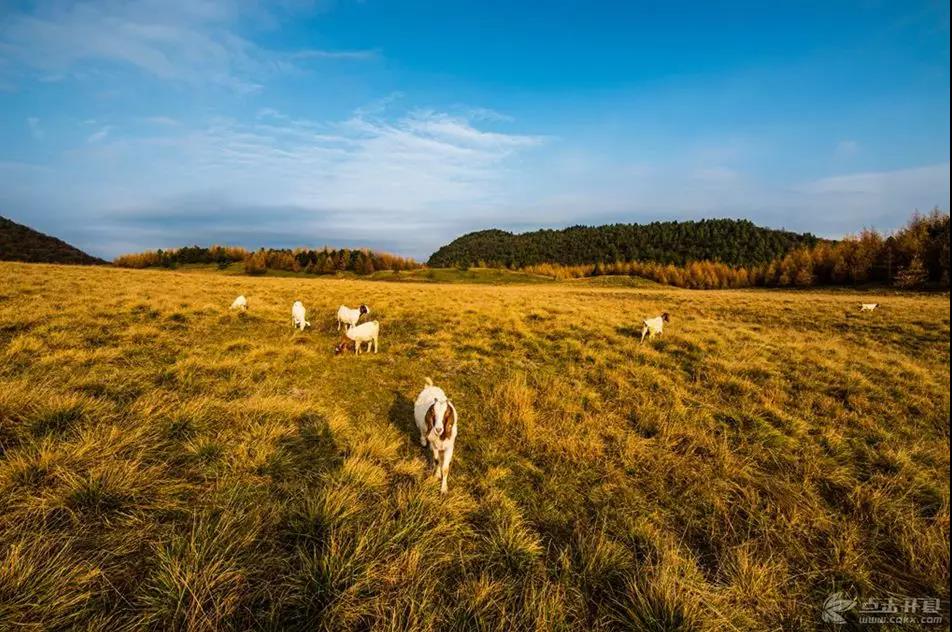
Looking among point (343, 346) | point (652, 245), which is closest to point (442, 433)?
point (343, 346)

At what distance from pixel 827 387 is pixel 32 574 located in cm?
1326

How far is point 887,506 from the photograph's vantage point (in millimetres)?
4617

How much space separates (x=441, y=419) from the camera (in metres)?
4.90

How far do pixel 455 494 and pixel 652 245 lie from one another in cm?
16022

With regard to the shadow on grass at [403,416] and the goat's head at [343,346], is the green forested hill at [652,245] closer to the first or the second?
the goat's head at [343,346]

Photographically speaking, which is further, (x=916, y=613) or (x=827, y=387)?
(x=827, y=387)

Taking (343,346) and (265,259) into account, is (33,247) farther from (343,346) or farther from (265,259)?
(343,346)

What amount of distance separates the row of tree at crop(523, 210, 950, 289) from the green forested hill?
4267 centimetres

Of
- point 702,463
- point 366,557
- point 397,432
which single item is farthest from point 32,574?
point 702,463

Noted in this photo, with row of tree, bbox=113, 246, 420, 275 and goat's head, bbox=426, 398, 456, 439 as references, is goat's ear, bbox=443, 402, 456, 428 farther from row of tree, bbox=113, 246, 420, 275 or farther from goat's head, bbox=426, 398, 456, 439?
row of tree, bbox=113, 246, 420, 275

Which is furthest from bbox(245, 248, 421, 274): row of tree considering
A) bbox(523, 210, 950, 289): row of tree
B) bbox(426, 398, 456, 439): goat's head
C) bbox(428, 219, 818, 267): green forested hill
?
bbox(426, 398, 456, 439): goat's head

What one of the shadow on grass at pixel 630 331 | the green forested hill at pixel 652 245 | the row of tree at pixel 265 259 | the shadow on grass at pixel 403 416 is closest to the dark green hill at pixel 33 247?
the row of tree at pixel 265 259

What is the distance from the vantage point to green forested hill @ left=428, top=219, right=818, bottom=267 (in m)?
128

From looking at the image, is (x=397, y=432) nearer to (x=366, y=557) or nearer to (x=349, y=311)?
(x=366, y=557)
